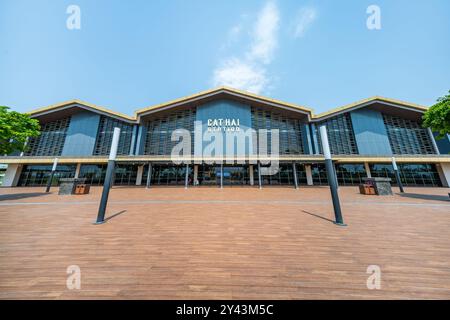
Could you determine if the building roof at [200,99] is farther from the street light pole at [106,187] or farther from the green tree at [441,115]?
the street light pole at [106,187]

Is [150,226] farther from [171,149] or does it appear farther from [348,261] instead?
[171,149]

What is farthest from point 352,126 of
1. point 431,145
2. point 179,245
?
point 179,245

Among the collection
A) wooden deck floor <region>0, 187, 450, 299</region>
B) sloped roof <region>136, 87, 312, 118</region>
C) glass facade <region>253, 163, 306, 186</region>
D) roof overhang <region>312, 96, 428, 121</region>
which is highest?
sloped roof <region>136, 87, 312, 118</region>

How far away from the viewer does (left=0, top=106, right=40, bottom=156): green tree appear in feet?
33.3

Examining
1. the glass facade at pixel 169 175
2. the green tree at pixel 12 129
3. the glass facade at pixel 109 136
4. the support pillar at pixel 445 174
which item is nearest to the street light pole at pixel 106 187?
the green tree at pixel 12 129

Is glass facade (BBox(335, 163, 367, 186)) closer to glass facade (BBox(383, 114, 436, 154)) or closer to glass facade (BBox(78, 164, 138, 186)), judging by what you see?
glass facade (BBox(383, 114, 436, 154))

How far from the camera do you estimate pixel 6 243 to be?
3.71m

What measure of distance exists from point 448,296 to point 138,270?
4630mm

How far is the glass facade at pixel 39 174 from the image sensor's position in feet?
67.7

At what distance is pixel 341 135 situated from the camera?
71.7ft

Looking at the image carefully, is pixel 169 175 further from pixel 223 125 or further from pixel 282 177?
pixel 282 177

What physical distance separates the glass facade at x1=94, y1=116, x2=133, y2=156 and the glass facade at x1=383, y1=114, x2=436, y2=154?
1500 inches

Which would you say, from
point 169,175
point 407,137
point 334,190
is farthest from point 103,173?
point 407,137

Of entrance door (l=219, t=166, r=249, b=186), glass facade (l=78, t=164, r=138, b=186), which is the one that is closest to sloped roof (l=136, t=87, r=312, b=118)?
glass facade (l=78, t=164, r=138, b=186)
